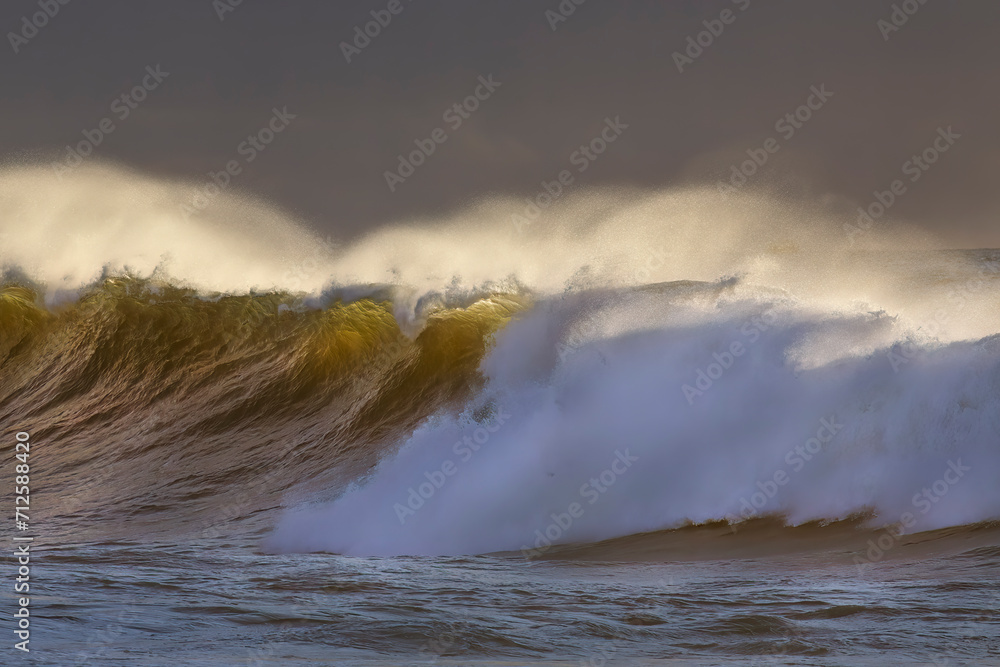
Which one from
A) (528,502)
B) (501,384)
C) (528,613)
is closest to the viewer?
(528,613)

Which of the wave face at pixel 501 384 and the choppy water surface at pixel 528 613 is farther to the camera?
the wave face at pixel 501 384

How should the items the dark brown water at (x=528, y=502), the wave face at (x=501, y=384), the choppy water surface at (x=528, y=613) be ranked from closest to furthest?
1. the choppy water surface at (x=528, y=613)
2. the dark brown water at (x=528, y=502)
3. the wave face at (x=501, y=384)

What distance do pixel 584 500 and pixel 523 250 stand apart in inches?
328

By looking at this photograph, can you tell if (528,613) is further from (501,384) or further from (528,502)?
(501,384)

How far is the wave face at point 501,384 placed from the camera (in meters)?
6.68

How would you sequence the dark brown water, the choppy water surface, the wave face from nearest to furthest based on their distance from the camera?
the choppy water surface → the dark brown water → the wave face

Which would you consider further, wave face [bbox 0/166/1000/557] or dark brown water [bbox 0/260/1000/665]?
wave face [bbox 0/166/1000/557]

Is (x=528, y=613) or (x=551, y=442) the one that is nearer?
(x=528, y=613)

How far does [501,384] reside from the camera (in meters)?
9.25

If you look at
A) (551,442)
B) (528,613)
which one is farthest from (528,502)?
(528,613)

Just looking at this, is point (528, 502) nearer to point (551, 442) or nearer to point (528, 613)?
point (551, 442)

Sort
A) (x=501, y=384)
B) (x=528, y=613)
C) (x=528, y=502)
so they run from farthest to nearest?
1. (x=501, y=384)
2. (x=528, y=502)
3. (x=528, y=613)

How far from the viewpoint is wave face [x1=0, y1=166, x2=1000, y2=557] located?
6.68 meters

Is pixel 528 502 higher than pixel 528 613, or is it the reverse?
pixel 528 502
